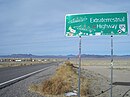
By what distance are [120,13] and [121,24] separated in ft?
1.34

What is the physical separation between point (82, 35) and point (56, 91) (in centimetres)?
463

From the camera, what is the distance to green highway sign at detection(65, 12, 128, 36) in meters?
9.70

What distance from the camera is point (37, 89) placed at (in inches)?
589

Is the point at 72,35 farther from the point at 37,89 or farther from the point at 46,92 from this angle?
the point at 37,89

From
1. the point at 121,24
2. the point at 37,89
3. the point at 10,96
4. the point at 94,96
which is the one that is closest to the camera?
the point at 121,24

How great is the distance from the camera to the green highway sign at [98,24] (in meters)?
9.70

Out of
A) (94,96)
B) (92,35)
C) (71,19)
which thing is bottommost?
(94,96)

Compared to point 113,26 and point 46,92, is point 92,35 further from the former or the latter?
point 46,92

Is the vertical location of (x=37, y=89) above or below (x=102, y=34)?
below

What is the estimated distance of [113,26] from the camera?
9.80 m

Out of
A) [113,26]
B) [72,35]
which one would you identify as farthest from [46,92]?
[113,26]

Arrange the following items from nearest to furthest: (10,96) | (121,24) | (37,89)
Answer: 1. (121,24)
2. (10,96)
3. (37,89)

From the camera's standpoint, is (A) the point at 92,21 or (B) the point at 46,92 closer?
(A) the point at 92,21

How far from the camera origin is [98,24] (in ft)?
32.3
